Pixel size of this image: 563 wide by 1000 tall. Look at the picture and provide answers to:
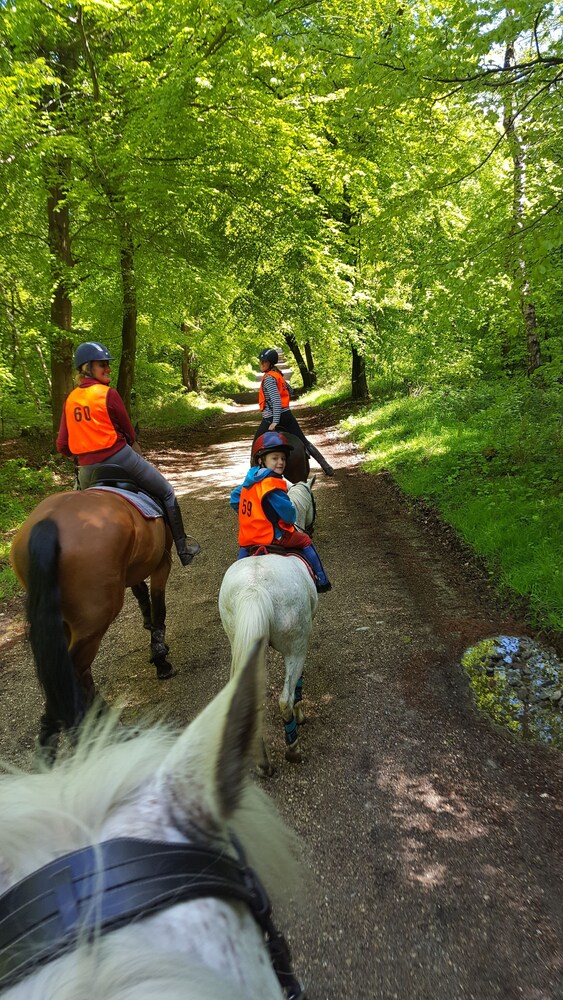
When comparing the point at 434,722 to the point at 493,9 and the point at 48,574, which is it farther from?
the point at 493,9

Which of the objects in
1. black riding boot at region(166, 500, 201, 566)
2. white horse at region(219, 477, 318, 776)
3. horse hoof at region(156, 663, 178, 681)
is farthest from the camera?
black riding boot at region(166, 500, 201, 566)

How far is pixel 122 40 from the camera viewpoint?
820cm

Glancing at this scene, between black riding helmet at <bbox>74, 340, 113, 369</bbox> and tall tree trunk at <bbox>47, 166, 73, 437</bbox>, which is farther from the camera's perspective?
tall tree trunk at <bbox>47, 166, 73, 437</bbox>

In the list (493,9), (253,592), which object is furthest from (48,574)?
(493,9)

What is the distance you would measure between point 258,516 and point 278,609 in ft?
2.63

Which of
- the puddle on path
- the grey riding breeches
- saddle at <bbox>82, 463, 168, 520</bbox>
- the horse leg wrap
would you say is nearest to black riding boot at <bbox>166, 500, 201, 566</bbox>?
the grey riding breeches

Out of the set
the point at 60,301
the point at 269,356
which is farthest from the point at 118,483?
the point at 60,301

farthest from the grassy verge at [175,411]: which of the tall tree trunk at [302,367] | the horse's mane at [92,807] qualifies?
the horse's mane at [92,807]

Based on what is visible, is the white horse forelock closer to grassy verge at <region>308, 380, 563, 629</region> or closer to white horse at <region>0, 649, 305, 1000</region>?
grassy verge at <region>308, 380, 563, 629</region>

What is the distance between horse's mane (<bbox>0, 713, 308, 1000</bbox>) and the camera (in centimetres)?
62

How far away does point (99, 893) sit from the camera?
Answer: 730 mm

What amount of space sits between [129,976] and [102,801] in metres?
0.30

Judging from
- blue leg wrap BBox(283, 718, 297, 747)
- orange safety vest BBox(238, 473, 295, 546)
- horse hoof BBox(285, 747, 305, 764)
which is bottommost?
horse hoof BBox(285, 747, 305, 764)

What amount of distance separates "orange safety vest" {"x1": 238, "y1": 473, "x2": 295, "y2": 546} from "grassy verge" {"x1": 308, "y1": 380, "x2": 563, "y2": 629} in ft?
8.76
